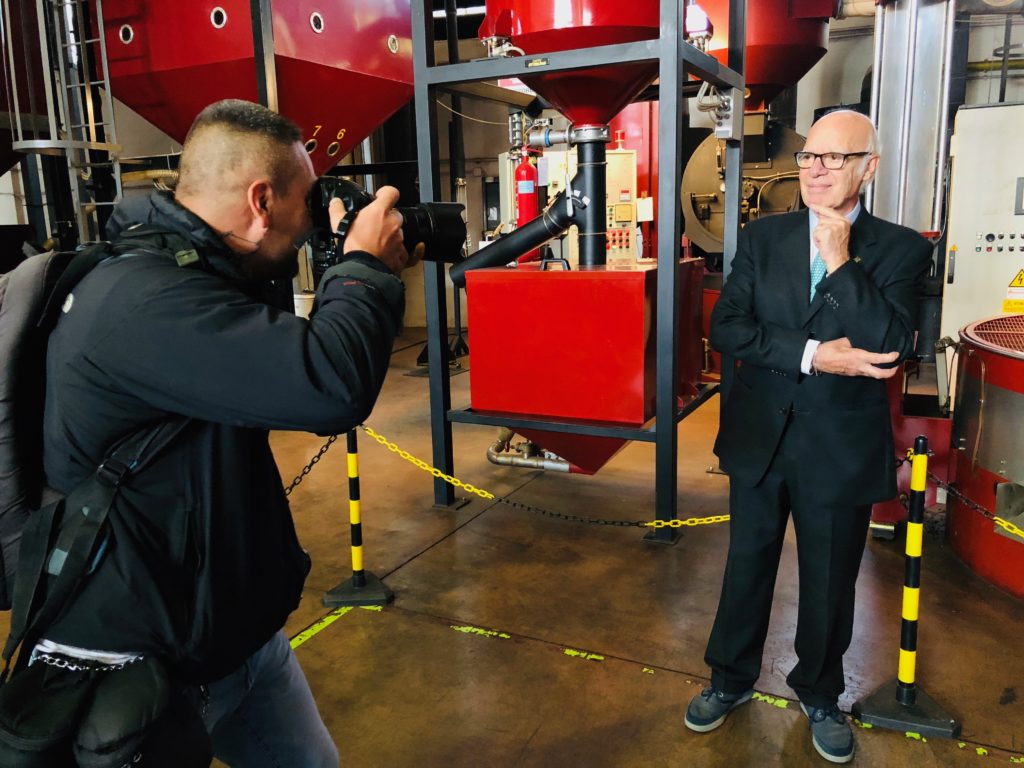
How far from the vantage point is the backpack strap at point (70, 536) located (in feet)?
3.78

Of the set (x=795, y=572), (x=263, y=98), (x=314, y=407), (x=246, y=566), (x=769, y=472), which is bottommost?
(x=795, y=572)

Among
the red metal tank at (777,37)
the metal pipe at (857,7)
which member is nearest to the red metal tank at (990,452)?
the metal pipe at (857,7)

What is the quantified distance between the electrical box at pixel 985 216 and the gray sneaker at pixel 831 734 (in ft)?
11.6

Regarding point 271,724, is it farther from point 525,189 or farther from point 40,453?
point 525,189

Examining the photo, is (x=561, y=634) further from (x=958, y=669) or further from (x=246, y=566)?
(x=246, y=566)

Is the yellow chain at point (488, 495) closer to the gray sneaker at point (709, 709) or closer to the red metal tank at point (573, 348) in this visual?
the red metal tank at point (573, 348)

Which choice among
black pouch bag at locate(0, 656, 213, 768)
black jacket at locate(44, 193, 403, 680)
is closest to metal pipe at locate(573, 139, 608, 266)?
black jacket at locate(44, 193, 403, 680)

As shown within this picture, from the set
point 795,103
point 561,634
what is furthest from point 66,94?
point 795,103

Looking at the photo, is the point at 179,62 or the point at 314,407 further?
the point at 179,62

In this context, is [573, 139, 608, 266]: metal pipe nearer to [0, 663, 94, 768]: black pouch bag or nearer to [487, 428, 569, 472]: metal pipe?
[487, 428, 569, 472]: metal pipe

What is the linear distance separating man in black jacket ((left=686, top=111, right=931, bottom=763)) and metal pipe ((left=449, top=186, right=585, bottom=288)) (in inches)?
74.0

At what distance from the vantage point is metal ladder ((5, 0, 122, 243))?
16.6 feet

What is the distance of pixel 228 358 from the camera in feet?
3.62

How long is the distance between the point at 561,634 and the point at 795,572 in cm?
122
